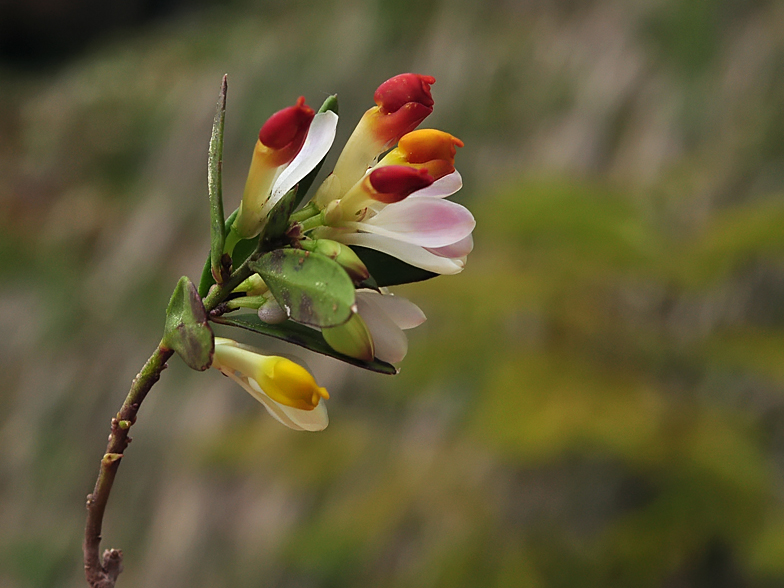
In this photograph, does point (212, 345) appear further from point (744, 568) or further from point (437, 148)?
point (744, 568)

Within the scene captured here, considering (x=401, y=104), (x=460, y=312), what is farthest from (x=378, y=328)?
(x=460, y=312)

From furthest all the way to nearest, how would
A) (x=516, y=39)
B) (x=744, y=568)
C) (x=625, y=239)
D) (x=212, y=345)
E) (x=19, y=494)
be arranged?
(x=19, y=494) → (x=516, y=39) → (x=744, y=568) → (x=625, y=239) → (x=212, y=345)

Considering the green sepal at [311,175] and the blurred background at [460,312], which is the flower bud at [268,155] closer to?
the green sepal at [311,175]

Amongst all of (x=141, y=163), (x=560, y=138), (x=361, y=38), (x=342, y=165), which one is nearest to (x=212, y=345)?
(x=342, y=165)

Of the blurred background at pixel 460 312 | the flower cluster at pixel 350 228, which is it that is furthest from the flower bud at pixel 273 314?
the blurred background at pixel 460 312

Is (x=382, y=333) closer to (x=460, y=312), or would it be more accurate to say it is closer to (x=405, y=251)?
(x=405, y=251)

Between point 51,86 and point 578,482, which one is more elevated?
point 578,482
